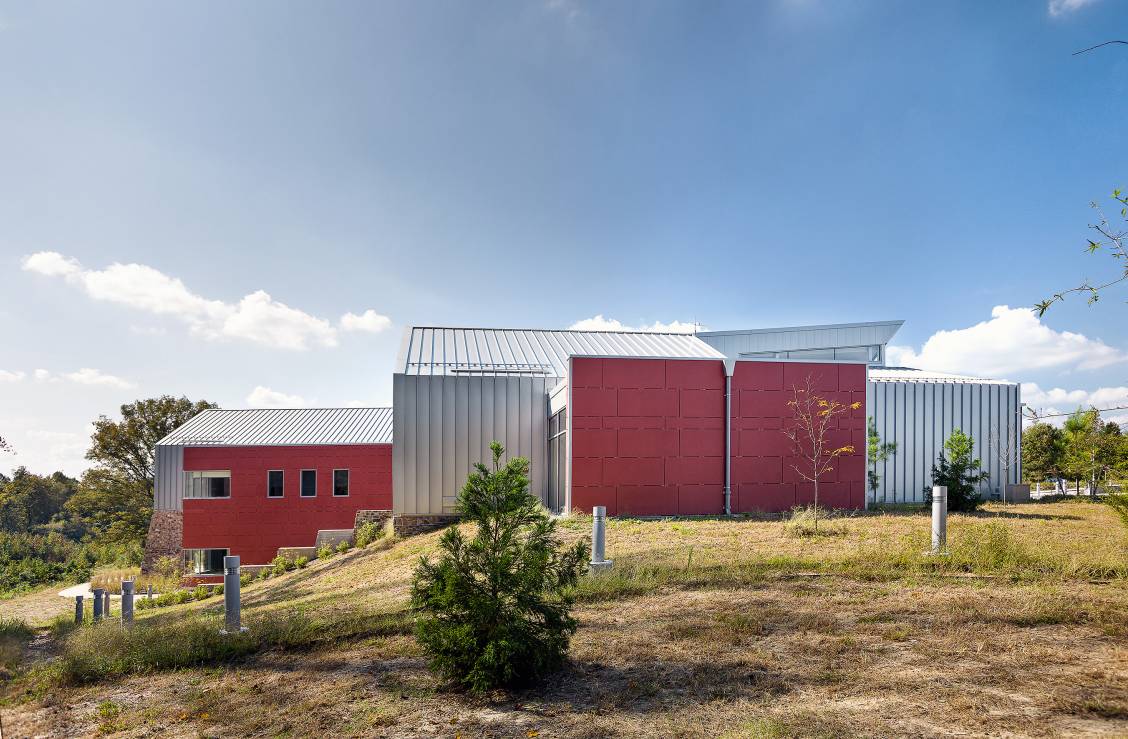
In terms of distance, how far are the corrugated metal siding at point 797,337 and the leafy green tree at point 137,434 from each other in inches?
1083

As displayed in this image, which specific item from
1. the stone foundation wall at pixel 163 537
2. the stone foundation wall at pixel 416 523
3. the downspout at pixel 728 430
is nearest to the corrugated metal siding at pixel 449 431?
the stone foundation wall at pixel 416 523

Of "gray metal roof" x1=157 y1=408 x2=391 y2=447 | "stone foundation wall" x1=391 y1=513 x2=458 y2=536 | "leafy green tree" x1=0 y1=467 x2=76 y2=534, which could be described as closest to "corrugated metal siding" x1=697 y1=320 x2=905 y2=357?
"stone foundation wall" x1=391 y1=513 x2=458 y2=536

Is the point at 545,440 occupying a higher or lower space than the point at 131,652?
higher

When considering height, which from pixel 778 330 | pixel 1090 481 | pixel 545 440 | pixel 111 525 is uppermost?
pixel 778 330

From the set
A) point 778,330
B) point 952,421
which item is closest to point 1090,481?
point 952,421

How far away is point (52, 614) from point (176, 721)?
16789 mm

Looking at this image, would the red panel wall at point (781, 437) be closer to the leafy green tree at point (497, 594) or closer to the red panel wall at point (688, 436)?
the red panel wall at point (688, 436)

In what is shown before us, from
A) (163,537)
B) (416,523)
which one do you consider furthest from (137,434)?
(416,523)

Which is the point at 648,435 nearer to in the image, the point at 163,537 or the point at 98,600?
the point at 98,600

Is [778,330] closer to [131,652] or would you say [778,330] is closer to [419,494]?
[419,494]

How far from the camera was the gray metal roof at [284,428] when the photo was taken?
24875 millimetres

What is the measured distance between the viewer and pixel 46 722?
15.9 ft

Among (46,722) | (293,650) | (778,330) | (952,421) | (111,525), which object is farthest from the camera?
(111,525)

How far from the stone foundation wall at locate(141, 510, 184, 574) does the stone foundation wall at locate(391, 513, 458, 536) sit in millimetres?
13514
